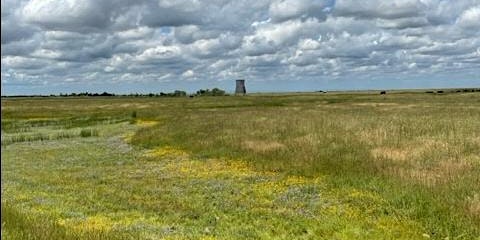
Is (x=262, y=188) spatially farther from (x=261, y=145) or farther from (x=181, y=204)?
Answer: (x=261, y=145)

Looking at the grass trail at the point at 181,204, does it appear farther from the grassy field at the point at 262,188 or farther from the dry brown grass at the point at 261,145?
the dry brown grass at the point at 261,145

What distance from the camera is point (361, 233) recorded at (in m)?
11.6

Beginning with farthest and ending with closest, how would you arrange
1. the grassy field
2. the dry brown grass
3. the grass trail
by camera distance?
the dry brown grass, the grassy field, the grass trail

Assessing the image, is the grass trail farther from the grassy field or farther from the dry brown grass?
the dry brown grass

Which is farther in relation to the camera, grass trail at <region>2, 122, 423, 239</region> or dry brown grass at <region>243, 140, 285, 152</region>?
dry brown grass at <region>243, 140, 285, 152</region>

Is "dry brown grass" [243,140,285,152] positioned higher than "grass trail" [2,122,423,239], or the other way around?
"dry brown grass" [243,140,285,152]

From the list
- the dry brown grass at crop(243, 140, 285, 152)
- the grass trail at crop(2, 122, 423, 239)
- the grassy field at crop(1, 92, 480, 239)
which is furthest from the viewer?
the dry brown grass at crop(243, 140, 285, 152)

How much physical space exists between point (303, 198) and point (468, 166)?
19.7 ft

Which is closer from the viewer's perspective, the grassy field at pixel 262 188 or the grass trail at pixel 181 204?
the grass trail at pixel 181 204

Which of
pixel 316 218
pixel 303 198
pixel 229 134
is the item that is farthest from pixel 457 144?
pixel 229 134

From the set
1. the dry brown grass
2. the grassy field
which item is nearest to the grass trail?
the grassy field

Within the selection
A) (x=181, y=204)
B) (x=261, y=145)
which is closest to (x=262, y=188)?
(x=181, y=204)

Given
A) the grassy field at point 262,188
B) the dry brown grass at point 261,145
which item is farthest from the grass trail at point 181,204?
the dry brown grass at point 261,145

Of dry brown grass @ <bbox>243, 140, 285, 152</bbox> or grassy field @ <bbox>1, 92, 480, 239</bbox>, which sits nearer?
grassy field @ <bbox>1, 92, 480, 239</bbox>
